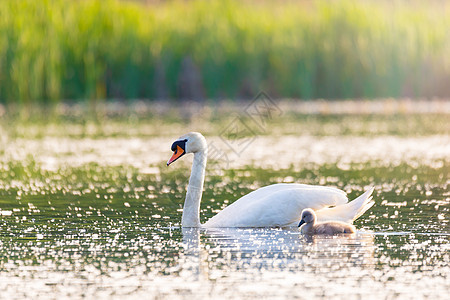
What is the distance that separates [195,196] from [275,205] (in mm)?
905

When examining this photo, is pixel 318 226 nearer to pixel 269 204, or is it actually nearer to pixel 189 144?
pixel 269 204

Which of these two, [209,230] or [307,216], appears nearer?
[307,216]

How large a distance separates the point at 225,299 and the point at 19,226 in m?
4.09

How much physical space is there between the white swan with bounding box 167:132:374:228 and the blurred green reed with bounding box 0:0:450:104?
18.2 meters

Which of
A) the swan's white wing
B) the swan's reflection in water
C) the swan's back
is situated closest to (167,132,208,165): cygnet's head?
the swan's white wing

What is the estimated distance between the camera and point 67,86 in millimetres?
29891

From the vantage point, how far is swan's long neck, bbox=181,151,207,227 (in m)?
10.8

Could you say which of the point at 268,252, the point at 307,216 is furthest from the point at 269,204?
the point at 268,252

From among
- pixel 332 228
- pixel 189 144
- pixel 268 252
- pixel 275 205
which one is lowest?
pixel 268 252

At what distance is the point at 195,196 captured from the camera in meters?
11.1

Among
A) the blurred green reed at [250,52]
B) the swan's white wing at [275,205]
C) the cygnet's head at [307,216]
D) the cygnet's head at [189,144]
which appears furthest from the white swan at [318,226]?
the blurred green reed at [250,52]

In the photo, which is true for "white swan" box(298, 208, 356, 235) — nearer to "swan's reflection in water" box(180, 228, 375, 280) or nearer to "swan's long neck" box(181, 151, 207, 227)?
"swan's reflection in water" box(180, 228, 375, 280)

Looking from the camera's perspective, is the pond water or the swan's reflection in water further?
the swan's reflection in water

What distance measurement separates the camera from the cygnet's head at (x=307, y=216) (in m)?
10.3
